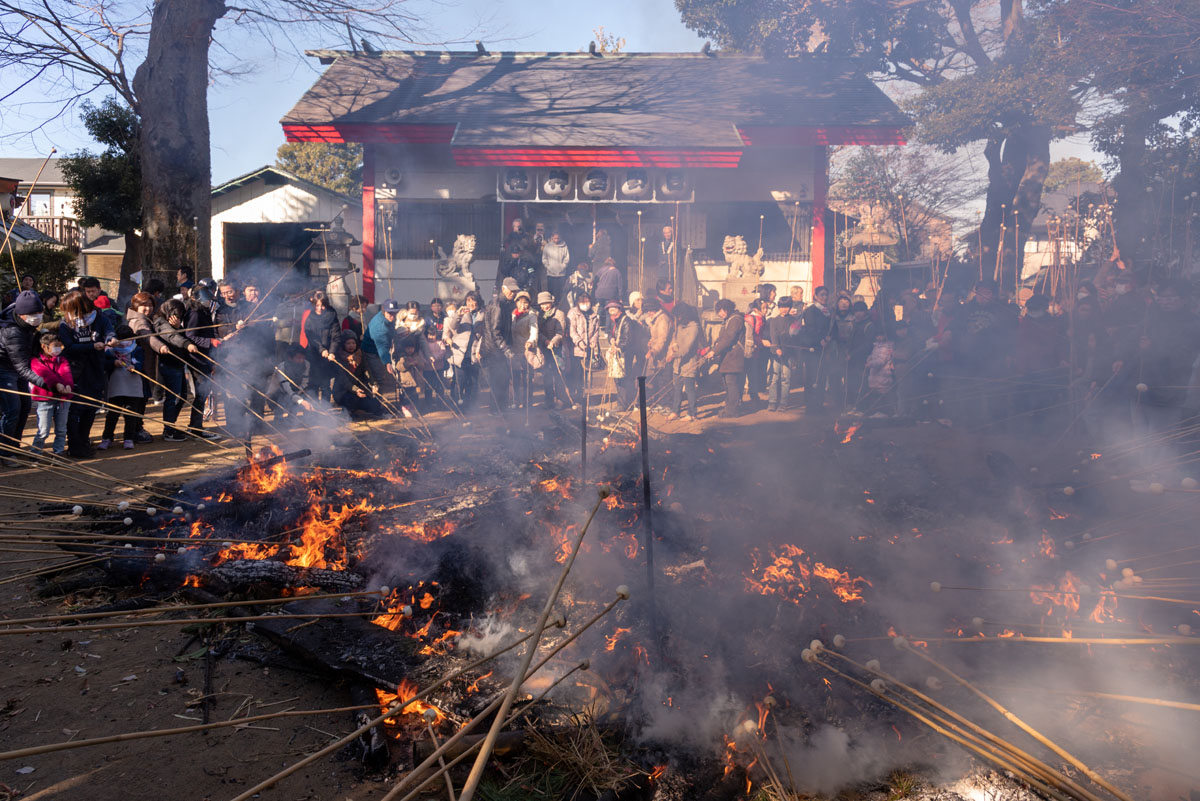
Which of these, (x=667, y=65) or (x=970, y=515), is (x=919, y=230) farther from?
(x=970, y=515)

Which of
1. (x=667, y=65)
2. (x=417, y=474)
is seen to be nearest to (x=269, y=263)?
(x=667, y=65)

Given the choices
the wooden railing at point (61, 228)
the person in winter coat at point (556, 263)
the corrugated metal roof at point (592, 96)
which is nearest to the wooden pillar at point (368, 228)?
the corrugated metal roof at point (592, 96)

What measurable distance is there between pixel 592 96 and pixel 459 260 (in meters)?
4.72

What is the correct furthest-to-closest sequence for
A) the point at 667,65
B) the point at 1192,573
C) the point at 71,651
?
the point at 667,65
the point at 1192,573
the point at 71,651

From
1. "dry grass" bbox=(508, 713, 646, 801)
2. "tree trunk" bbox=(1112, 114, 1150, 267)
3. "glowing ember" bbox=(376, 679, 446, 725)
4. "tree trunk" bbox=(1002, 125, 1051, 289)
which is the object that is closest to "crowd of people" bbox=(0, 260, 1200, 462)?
"glowing ember" bbox=(376, 679, 446, 725)

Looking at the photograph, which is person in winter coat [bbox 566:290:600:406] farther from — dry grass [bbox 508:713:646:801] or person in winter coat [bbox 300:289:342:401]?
dry grass [bbox 508:713:646:801]

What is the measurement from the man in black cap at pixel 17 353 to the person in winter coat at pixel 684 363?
24.5 ft

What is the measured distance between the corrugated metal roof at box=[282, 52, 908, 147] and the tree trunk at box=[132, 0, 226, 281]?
2.52m

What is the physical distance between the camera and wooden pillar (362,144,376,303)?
45.6ft

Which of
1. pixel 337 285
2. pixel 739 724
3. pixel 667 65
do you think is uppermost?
pixel 667 65

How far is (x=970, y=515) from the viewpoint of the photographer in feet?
18.6

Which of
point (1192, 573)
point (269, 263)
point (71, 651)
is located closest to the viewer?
point (71, 651)

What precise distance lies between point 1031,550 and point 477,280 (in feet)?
35.6

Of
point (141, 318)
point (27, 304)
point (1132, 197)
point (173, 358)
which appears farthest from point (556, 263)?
point (1132, 197)
